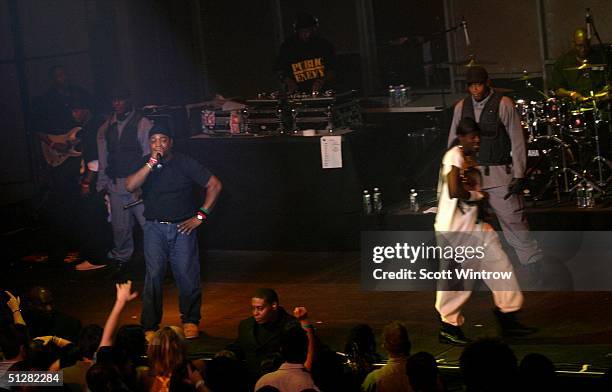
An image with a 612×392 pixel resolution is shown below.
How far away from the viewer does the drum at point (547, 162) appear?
525 inches

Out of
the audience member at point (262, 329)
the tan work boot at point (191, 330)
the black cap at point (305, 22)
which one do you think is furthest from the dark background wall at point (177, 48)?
the audience member at point (262, 329)

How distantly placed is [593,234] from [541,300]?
69.9 inches

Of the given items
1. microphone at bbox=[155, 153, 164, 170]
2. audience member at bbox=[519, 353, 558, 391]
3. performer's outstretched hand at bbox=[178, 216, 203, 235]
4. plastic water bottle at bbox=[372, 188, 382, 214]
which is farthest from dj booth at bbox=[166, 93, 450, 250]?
audience member at bbox=[519, 353, 558, 391]

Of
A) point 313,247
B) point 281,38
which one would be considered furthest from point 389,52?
point 313,247

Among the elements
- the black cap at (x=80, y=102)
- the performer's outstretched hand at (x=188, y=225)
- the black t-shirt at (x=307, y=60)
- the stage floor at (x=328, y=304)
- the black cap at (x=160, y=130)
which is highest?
the black t-shirt at (x=307, y=60)

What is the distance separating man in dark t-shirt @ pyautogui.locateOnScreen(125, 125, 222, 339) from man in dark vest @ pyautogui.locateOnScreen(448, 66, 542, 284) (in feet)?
7.65

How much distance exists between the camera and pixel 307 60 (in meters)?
14.5

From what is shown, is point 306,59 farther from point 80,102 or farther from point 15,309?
point 15,309

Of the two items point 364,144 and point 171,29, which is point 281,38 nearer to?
point 171,29

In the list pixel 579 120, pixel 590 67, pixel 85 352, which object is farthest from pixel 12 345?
pixel 590 67

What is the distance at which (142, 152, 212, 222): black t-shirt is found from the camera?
10.6 m

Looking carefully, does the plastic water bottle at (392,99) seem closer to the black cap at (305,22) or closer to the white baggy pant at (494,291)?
the black cap at (305,22)

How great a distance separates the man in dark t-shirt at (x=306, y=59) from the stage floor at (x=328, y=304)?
1.98 meters

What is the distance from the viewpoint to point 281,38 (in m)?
16.8
